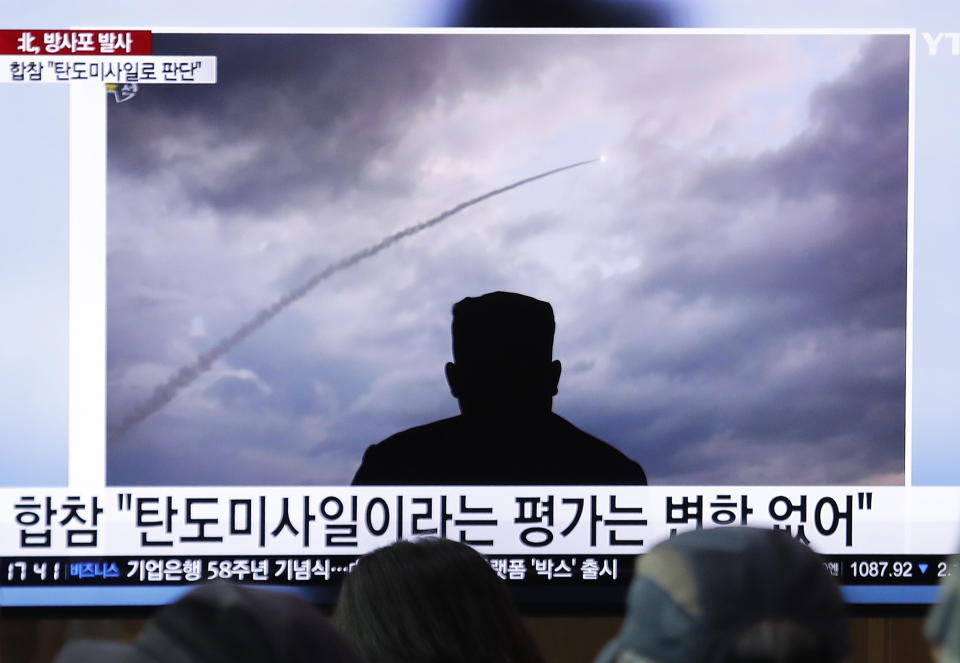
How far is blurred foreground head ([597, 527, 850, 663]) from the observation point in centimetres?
82

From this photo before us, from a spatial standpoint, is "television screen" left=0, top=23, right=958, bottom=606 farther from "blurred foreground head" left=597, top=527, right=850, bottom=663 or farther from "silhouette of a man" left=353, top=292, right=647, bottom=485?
"blurred foreground head" left=597, top=527, right=850, bottom=663

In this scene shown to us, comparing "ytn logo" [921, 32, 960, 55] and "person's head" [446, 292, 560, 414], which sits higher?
"ytn logo" [921, 32, 960, 55]

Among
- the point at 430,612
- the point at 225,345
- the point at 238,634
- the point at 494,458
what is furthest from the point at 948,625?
the point at 225,345

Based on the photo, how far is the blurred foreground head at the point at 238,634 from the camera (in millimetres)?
749

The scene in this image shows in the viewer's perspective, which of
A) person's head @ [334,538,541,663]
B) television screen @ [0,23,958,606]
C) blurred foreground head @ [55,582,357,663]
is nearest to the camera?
blurred foreground head @ [55,582,357,663]

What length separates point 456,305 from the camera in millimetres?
2188

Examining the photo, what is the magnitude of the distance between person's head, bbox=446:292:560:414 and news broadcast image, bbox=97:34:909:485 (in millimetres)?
30

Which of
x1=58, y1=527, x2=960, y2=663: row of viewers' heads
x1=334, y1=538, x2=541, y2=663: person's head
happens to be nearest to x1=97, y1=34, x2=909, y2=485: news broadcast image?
x1=334, y1=538, x2=541, y2=663: person's head

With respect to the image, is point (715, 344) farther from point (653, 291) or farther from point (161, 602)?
point (161, 602)

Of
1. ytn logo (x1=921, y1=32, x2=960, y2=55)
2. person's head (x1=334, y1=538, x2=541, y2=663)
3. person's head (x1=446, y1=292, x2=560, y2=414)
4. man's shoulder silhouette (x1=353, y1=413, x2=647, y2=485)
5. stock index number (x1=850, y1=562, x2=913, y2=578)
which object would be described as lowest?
person's head (x1=334, y1=538, x2=541, y2=663)

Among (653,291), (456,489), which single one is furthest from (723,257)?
(456,489)

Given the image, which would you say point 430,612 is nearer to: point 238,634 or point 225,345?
point 238,634

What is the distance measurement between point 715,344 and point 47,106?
138cm

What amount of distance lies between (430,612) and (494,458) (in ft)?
2.59
